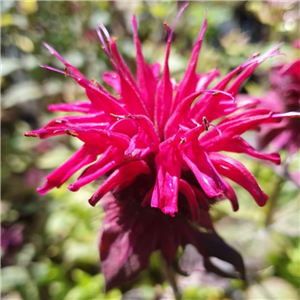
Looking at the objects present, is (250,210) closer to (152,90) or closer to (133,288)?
(133,288)

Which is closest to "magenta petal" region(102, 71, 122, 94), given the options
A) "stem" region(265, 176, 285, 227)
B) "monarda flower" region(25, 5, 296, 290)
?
"monarda flower" region(25, 5, 296, 290)

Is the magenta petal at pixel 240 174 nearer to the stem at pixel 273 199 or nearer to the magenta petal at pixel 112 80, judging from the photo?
the magenta petal at pixel 112 80

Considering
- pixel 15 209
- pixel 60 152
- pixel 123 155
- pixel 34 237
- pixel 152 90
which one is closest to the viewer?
pixel 123 155

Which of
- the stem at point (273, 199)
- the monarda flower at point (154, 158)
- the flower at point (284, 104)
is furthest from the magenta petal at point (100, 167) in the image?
the stem at point (273, 199)

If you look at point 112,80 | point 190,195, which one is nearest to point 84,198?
point 112,80

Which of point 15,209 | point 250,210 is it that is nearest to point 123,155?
point 250,210

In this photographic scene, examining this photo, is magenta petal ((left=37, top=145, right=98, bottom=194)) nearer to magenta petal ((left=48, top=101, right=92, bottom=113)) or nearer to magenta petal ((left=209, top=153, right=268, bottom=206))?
magenta petal ((left=48, top=101, right=92, bottom=113))
